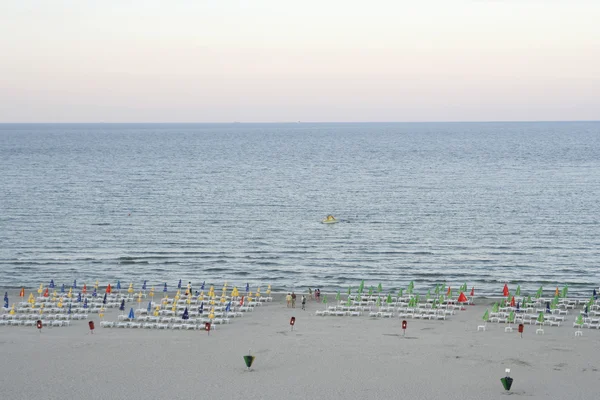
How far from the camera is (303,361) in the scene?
2984 centimetres

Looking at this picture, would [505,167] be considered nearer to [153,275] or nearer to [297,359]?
[153,275]

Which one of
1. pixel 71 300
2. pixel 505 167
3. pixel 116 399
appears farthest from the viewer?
pixel 505 167

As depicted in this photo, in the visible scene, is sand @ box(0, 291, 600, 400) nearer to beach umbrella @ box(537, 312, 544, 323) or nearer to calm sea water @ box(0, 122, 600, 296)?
beach umbrella @ box(537, 312, 544, 323)

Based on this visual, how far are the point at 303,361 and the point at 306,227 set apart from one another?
38103 millimetres

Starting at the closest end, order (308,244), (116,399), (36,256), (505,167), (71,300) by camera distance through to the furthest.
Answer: (116,399), (71,300), (36,256), (308,244), (505,167)

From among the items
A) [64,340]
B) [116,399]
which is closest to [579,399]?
[116,399]

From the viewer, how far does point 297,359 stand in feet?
98.7

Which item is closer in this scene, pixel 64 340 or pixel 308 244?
pixel 64 340

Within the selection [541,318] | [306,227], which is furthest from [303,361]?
[306,227]

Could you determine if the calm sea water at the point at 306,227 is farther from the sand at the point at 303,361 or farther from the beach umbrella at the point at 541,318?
the sand at the point at 303,361

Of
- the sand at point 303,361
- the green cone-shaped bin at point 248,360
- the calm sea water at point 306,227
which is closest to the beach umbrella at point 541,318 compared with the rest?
the sand at point 303,361

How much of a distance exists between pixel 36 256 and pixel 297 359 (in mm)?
32091

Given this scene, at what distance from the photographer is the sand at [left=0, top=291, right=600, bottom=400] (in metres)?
26.7

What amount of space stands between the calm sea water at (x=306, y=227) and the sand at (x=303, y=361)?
1351cm
